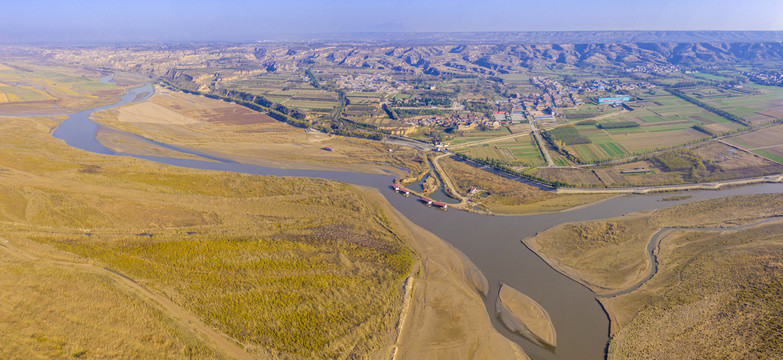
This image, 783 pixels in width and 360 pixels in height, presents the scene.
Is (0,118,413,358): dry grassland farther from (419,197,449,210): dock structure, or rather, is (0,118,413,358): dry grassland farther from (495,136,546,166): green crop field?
(495,136,546,166): green crop field

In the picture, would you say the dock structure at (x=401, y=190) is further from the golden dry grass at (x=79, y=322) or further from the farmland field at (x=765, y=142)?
the farmland field at (x=765, y=142)

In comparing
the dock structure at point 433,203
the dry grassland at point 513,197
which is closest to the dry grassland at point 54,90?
the dock structure at point 433,203

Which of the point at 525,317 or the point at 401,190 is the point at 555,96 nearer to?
the point at 401,190

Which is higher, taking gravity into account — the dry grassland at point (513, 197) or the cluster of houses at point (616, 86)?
the cluster of houses at point (616, 86)

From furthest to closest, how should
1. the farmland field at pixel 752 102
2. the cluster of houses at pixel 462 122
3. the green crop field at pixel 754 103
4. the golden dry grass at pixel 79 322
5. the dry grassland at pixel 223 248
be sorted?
Answer: the farmland field at pixel 752 102 → the green crop field at pixel 754 103 → the cluster of houses at pixel 462 122 → the dry grassland at pixel 223 248 → the golden dry grass at pixel 79 322

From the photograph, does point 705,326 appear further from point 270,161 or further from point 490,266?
point 270,161

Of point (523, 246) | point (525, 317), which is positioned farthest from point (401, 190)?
point (525, 317)

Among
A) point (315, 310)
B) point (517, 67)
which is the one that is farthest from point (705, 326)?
point (517, 67)
